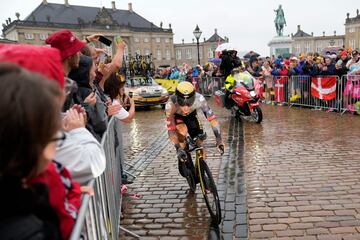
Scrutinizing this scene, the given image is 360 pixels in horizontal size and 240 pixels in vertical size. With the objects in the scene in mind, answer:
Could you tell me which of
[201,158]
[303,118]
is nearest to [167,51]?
[303,118]

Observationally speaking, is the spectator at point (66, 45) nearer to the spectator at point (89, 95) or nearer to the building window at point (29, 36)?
the spectator at point (89, 95)

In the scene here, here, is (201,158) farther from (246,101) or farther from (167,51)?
(167,51)

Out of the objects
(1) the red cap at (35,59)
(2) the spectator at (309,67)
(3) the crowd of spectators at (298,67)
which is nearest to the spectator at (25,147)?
(1) the red cap at (35,59)

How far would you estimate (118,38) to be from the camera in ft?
14.6

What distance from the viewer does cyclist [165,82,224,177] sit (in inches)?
180

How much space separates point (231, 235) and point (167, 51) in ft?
343

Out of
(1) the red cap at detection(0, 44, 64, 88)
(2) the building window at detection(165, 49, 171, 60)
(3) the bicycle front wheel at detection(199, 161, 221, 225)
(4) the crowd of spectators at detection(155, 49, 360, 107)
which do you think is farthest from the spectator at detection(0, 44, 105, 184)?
(2) the building window at detection(165, 49, 171, 60)

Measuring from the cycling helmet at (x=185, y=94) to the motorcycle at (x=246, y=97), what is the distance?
6.54m

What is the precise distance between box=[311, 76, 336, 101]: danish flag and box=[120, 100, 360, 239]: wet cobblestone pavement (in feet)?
9.78

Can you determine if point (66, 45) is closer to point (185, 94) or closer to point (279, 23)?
point (185, 94)

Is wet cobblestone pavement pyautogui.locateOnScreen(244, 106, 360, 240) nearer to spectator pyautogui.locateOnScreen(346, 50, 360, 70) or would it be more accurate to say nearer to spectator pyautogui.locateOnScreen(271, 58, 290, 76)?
spectator pyautogui.locateOnScreen(346, 50, 360, 70)

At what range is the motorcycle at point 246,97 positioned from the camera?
10.9m

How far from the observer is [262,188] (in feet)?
17.8

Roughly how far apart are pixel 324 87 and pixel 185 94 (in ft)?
31.5
